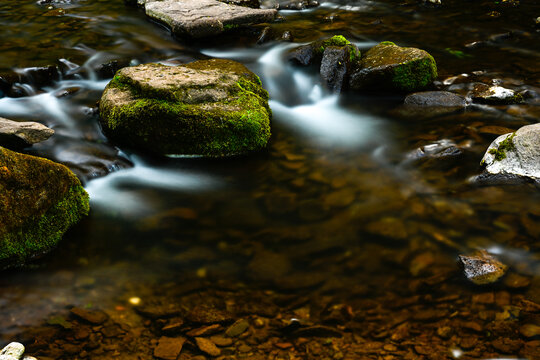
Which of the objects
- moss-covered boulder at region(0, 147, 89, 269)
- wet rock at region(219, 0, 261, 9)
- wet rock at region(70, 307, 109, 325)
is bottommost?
wet rock at region(70, 307, 109, 325)

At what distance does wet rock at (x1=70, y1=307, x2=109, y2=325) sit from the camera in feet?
10.6

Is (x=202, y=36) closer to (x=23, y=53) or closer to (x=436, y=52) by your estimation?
(x=23, y=53)

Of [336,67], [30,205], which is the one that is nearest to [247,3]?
[336,67]

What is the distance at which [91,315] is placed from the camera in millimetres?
3264

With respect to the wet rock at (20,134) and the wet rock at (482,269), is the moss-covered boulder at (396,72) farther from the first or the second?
the wet rock at (20,134)

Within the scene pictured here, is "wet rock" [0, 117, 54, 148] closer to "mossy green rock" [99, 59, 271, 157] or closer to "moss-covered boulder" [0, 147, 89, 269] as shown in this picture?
"mossy green rock" [99, 59, 271, 157]

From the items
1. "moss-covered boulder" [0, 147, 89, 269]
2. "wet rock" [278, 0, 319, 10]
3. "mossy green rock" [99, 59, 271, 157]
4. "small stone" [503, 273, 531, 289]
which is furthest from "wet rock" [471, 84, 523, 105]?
"wet rock" [278, 0, 319, 10]

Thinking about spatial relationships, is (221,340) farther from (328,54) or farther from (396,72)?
(328,54)

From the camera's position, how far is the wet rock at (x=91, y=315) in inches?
127

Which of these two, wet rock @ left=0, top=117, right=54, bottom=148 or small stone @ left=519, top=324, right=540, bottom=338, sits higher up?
wet rock @ left=0, top=117, right=54, bottom=148

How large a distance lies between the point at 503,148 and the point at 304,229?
2540 millimetres

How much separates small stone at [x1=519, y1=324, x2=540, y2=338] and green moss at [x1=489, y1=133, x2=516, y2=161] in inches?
90.2

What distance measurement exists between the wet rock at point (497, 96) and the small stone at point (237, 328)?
5.60 m

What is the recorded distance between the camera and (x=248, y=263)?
3.93m
